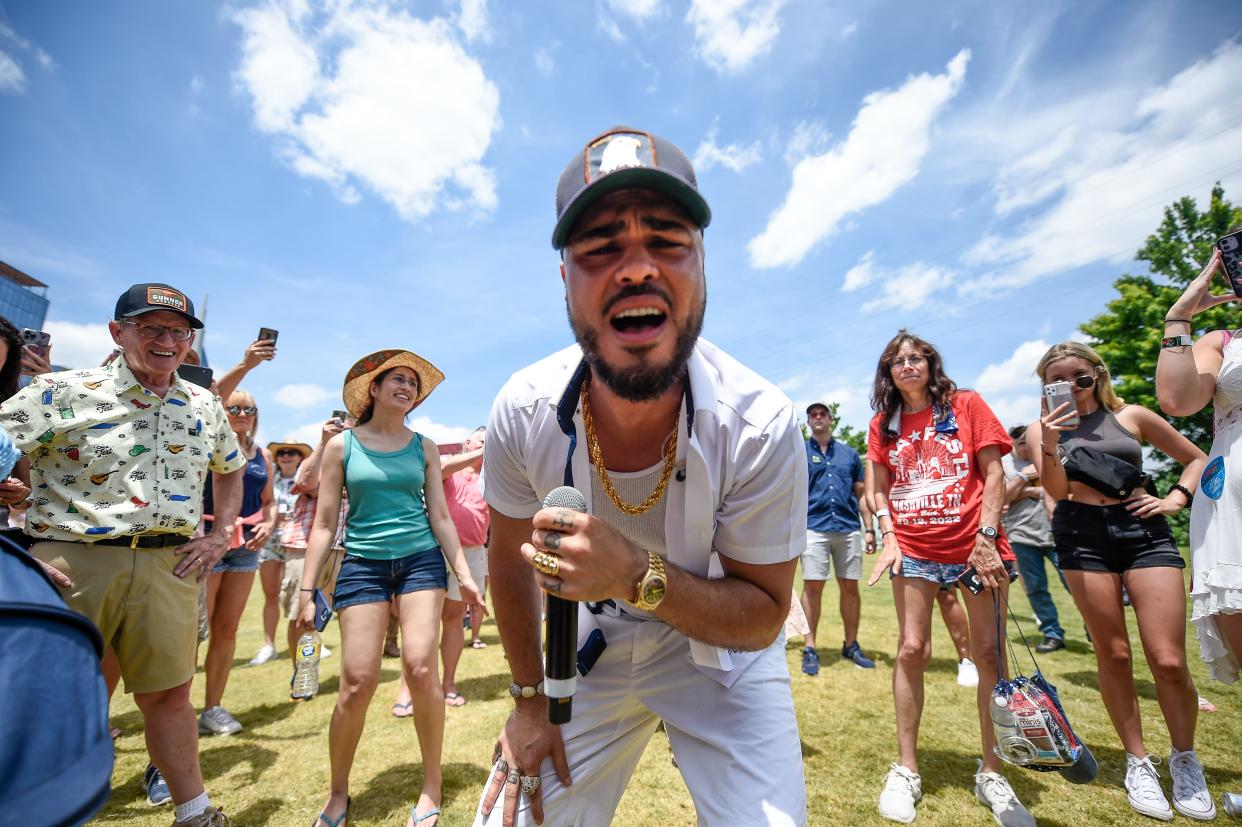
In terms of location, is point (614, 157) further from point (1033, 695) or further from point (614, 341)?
point (1033, 695)

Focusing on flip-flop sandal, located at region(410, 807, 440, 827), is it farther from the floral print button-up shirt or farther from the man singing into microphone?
the floral print button-up shirt

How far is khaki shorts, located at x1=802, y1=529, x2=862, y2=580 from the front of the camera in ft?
23.1

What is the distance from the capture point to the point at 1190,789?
136 inches

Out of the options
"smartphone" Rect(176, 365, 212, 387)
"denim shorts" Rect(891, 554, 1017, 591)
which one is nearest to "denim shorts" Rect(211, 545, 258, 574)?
"smartphone" Rect(176, 365, 212, 387)

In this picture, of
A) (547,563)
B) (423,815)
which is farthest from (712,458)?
(423,815)

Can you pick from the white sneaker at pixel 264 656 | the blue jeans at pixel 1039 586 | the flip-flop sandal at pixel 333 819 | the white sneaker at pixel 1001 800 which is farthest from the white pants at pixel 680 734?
the blue jeans at pixel 1039 586

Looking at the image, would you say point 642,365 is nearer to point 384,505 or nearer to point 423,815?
point 384,505

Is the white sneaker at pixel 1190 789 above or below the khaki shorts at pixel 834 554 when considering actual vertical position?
below

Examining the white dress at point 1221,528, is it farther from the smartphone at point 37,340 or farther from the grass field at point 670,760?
the smartphone at point 37,340

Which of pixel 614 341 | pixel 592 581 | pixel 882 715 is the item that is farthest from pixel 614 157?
pixel 882 715

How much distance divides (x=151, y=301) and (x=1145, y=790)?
259 inches

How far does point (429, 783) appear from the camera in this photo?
11.6 ft

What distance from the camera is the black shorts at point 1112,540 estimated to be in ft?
11.9

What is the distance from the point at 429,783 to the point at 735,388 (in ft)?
10.4
